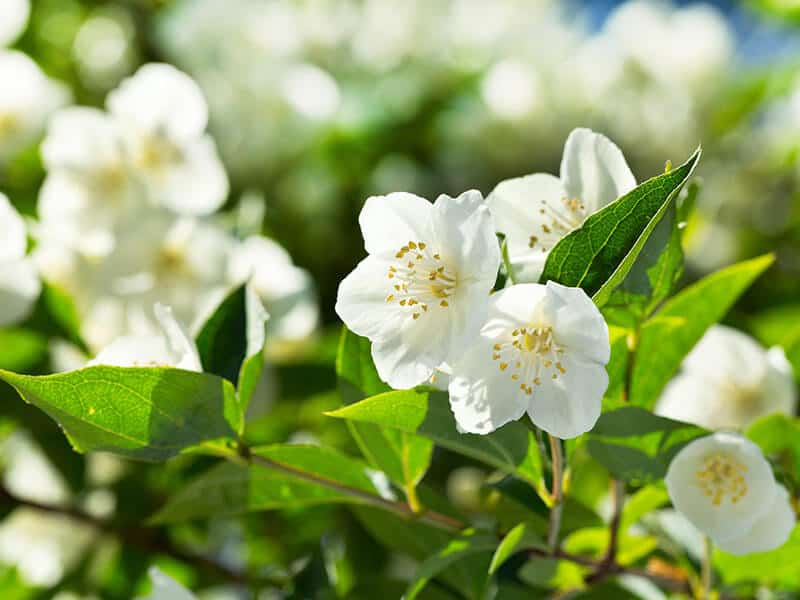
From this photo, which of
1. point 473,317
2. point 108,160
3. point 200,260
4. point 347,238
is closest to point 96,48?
point 347,238

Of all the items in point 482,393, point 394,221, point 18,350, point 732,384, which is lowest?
point 18,350

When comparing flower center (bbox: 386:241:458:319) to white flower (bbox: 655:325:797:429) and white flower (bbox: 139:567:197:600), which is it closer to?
white flower (bbox: 139:567:197:600)

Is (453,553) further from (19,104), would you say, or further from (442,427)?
(19,104)

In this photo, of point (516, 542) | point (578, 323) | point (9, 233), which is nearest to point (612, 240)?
point (578, 323)

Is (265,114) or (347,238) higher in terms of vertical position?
(265,114)

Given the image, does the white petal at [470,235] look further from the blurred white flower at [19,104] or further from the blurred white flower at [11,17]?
the blurred white flower at [11,17]

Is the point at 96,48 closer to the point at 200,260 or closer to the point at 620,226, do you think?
the point at 200,260
